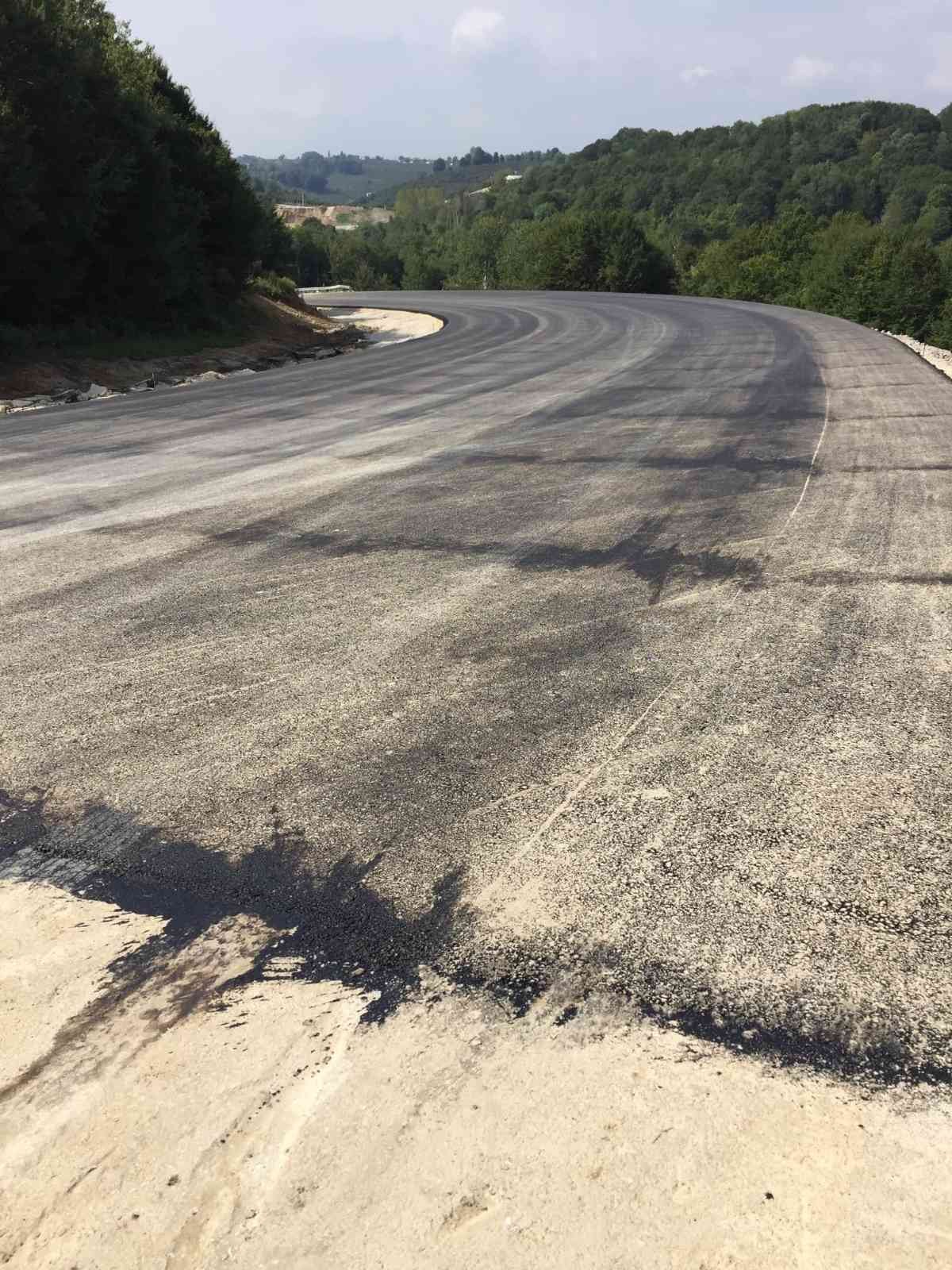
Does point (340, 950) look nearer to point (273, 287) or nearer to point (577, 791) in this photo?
point (577, 791)

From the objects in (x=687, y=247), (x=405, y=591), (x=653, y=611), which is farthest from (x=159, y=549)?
(x=687, y=247)

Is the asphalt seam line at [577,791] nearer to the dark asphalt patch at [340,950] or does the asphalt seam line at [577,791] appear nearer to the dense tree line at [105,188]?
the dark asphalt patch at [340,950]

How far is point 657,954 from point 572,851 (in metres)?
0.51

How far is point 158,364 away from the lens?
67.9ft

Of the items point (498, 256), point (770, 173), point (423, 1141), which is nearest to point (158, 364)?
point (423, 1141)

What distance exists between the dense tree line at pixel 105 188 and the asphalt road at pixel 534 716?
13.2 meters

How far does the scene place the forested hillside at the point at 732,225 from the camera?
166ft

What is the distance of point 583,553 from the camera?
589 cm

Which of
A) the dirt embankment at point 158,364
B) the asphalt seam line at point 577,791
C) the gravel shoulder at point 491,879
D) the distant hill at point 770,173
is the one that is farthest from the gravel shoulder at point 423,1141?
the distant hill at point 770,173

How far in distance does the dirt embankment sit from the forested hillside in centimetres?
3296

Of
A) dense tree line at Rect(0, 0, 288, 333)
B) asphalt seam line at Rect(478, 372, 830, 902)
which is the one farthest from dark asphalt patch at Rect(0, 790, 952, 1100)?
dense tree line at Rect(0, 0, 288, 333)

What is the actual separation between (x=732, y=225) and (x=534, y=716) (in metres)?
102

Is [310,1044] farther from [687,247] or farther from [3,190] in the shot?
[687,247]

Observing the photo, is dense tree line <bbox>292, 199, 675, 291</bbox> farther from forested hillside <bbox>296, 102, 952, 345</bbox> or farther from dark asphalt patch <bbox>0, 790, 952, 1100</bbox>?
dark asphalt patch <bbox>0, 790, 952, 1100</bbox>
